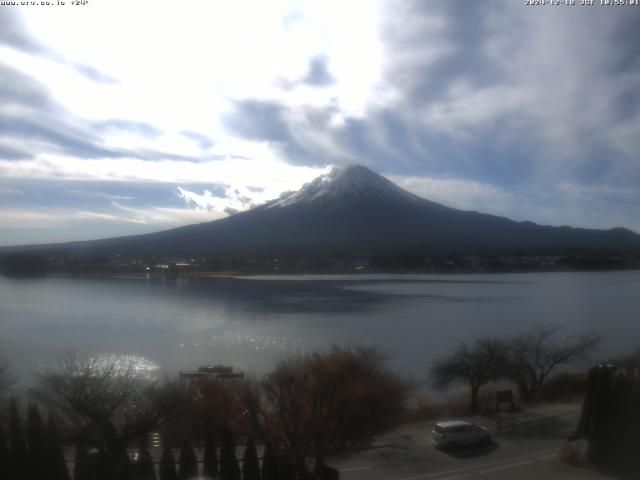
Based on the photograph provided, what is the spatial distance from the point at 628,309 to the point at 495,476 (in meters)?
11.5

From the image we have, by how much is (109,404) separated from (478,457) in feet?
7.81

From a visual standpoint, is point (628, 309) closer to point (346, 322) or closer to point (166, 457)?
point (346, 322)

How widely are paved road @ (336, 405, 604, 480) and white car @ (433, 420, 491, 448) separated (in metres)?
0.05

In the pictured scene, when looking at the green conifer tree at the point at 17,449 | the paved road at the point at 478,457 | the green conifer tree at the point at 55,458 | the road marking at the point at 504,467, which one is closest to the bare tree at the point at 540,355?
the paved road at the point at 478,457

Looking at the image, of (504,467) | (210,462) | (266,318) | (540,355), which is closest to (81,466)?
(210,462)

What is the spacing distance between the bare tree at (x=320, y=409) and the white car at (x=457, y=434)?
11.4 inches

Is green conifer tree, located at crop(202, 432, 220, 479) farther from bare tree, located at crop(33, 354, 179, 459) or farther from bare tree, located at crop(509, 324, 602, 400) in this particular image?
bare tree, located at crop(509, 324, 602, 400)

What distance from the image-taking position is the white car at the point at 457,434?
380cm

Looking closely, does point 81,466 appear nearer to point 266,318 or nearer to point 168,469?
point 168,469

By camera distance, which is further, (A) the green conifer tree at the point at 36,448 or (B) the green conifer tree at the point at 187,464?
(B) the green conifer tree at the point at 187,464

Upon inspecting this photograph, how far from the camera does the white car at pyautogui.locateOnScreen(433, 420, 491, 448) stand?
3.80m

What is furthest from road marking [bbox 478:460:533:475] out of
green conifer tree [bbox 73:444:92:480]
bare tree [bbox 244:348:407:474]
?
green conifer tree [bbox 73:444:92:480]

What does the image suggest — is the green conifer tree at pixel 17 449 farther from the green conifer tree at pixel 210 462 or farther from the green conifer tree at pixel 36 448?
the green conifer tree at pixel 210 462

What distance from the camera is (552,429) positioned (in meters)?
4.15
